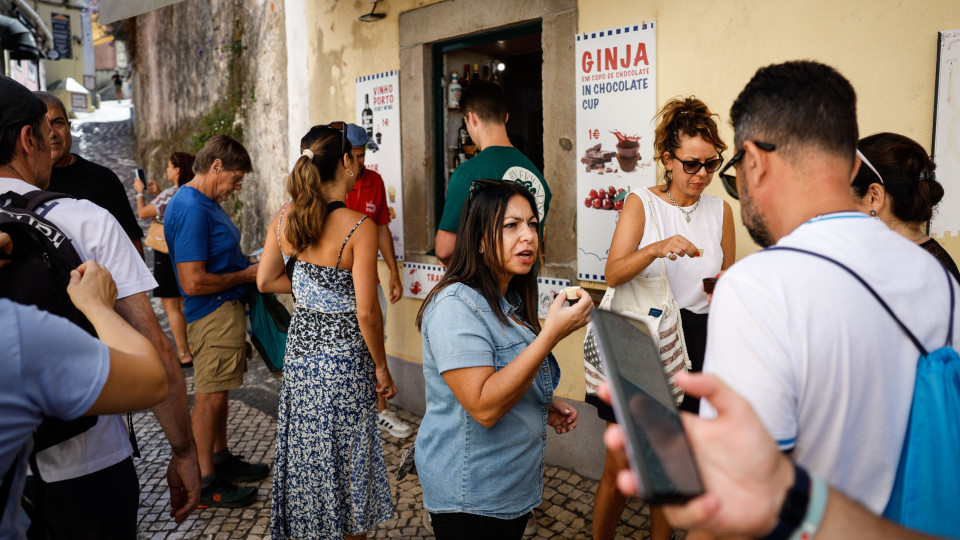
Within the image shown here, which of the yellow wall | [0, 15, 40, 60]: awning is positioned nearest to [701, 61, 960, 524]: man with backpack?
the yellow wall

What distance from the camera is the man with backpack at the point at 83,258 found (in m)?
1.86

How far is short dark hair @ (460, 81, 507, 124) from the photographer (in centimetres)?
385

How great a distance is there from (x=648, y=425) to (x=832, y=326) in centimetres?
52

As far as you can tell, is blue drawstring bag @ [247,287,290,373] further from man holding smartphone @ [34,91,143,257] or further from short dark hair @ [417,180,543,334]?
short dark hair @ [417,180,543,334]

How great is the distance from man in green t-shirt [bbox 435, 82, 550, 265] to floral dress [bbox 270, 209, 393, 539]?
76cm

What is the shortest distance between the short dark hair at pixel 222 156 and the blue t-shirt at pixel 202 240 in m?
0.18

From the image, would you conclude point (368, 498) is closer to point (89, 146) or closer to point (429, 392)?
point (429, 392)

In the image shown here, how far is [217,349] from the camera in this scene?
4098 millimetres

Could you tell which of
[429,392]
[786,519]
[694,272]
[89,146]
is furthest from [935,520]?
[89,146]

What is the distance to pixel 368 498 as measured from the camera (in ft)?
10.2

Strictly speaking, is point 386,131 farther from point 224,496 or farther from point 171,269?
point 224,496

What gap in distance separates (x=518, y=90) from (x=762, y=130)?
20.4 ft

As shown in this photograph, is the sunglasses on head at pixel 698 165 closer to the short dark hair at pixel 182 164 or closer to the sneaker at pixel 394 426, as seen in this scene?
the sneaker at pixel 394 426

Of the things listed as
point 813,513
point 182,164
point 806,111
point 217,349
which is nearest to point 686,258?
point 806,111
